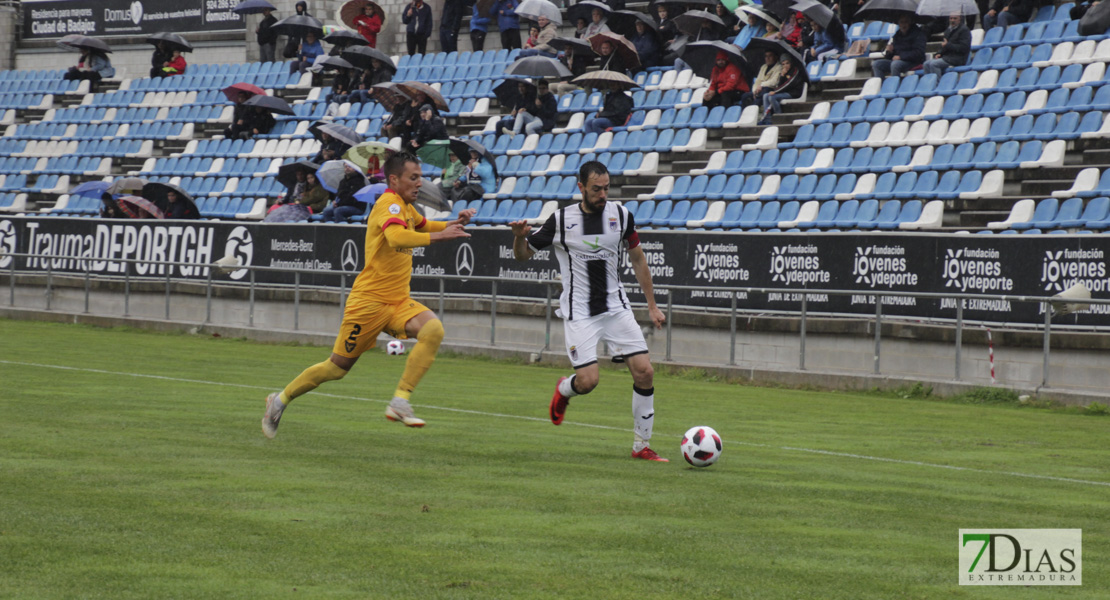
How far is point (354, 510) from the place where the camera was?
24.4 feet

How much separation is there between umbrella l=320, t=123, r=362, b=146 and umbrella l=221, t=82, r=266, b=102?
6.73m

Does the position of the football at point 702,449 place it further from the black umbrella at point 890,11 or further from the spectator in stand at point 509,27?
the spectator in stand at point 509,27

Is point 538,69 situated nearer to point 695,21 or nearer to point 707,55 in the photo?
point 695,21

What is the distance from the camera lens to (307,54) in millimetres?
38094

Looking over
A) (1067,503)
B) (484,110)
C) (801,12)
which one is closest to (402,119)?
(484,110)

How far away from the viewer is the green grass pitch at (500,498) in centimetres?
594

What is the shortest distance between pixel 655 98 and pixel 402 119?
18.7 feet

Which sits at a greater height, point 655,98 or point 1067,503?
point 655,98

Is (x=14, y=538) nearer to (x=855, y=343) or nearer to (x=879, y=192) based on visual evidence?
(x=855, y=343)

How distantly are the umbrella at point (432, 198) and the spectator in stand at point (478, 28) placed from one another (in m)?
11.4

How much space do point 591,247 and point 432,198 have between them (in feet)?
47.5

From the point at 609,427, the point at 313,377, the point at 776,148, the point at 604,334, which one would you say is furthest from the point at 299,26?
the point at 604,334

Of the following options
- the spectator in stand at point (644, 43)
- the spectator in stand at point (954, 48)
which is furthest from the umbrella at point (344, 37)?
the spectator in stand at point (954, 48)

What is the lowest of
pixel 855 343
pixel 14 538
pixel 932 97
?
pixel 14 538
